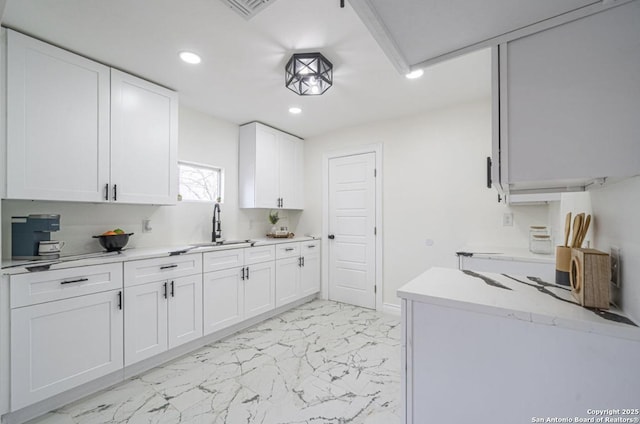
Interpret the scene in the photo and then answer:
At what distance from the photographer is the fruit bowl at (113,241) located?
218cm

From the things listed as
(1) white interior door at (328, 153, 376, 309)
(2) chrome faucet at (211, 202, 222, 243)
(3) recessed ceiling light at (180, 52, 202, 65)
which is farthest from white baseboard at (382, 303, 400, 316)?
(3) recessed ceiling light at (180, 52, 202, 65)

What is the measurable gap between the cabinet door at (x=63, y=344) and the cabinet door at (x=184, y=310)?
0.38 meters

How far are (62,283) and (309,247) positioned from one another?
8.63 ft

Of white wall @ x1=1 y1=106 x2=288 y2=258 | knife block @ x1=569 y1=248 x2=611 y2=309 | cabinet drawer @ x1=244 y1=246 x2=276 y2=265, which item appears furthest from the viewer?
cabinet drawer @ x1=244 y1=246 x2=276 y2=265

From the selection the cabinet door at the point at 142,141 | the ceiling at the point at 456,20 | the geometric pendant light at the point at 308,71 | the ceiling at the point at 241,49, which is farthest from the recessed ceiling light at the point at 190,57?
the ceiling at the point at 456,20

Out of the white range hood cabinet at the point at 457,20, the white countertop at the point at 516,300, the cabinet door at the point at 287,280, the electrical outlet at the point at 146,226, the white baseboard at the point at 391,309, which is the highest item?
the white range hood cabinet at the point at 457,20

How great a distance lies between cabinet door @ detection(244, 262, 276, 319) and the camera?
9.56 ft

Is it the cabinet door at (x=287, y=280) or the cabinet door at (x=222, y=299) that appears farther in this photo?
the cabinet door at (x=287, y=280)

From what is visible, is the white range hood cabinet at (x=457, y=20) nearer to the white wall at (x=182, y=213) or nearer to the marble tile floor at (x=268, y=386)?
the marble tile floor at (x=268, y=386)

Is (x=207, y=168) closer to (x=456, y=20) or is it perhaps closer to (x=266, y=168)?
(x=266, y=168)

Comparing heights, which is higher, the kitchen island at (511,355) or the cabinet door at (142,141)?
the cabinet door at (142,141)

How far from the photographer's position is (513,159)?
945 mm

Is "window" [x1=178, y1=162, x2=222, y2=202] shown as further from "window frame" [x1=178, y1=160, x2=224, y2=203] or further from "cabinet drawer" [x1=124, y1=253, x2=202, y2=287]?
"cabinet drawer" [x1=124, y1=253, x2=202, y2=287]

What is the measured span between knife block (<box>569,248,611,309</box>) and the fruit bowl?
2888 mm
